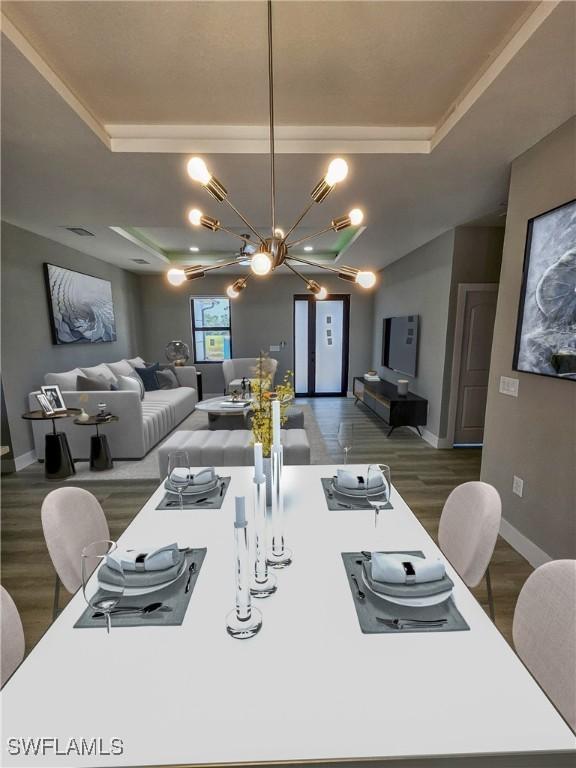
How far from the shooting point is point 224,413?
3986 mm

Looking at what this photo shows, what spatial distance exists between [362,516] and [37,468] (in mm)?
3814

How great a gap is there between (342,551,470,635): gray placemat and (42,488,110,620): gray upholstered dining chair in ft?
3.32

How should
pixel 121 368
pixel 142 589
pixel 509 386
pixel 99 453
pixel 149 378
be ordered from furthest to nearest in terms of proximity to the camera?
pixel 149 378
pixel 121 368
pixel 99 453
pixel 509 386
pixel 142 589

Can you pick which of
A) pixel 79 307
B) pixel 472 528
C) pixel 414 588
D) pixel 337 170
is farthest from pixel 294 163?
pixel 79 307

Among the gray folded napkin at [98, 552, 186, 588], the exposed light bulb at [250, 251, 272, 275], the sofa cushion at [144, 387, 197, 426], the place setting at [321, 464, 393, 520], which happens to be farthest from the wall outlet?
the sofa cushion at [144, 387, 197, 426]

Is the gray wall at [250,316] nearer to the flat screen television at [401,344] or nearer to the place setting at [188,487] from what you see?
the flat screen television at [401,344]

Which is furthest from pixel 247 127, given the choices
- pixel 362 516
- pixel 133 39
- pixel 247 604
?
pixel 247 604

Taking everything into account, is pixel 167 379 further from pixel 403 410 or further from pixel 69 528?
pixel 69 528

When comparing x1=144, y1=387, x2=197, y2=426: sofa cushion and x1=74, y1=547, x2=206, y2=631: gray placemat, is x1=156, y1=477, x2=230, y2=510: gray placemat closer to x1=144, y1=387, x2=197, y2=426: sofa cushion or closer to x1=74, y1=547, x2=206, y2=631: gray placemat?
x1=74, y1=547, x2=206, y2=631: gray placemat

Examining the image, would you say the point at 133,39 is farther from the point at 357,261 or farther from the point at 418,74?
the point at 357,261

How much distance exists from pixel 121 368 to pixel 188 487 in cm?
424

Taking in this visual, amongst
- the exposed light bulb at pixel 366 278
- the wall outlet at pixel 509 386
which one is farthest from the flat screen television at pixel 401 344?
the exposed light bulb at pixel 366 278

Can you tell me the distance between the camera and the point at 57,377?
12.9 ft

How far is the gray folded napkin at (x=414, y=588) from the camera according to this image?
94 centimetres
